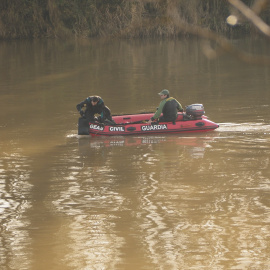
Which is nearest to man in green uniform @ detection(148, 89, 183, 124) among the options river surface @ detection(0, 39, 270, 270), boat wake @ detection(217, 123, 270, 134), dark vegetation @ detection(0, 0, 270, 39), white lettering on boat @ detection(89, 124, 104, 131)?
river surface @ detection(0, 39, 270, 270)

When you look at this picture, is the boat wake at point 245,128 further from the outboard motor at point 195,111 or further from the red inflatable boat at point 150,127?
the outboard motor at point 195,111

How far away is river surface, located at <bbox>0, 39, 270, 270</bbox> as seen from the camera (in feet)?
21.6

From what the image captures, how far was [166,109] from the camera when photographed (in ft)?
42.8

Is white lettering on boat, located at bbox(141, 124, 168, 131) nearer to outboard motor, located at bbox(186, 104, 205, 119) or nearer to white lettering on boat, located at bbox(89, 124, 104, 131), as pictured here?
outboard motor, located at bbox(186, 104, 205, 119)

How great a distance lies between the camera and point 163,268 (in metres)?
6.16

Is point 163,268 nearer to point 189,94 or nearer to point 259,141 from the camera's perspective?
point 259,141

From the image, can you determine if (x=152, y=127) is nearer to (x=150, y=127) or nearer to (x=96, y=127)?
(x=150, y=127)

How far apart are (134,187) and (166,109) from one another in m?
4.17

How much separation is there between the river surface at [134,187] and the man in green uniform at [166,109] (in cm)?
39

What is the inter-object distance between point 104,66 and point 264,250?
21253 mm

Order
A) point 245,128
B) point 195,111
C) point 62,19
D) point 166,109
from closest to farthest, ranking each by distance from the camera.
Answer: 1. point 166,109
2. point 195,111
3. point 245,128
4. point 62,19

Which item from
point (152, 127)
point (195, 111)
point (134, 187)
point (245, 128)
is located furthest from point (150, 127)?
point (134, 187)

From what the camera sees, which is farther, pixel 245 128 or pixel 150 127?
pixel 245 128

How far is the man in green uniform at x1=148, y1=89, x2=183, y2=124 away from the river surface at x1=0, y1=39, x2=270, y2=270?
390 millimetres
